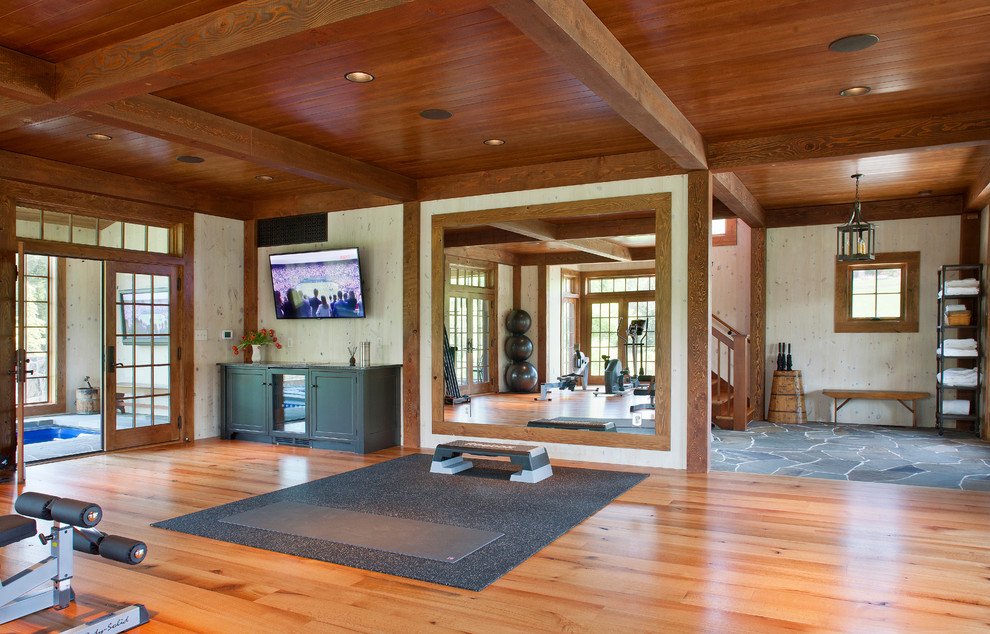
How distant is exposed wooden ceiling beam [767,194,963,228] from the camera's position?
828 cm

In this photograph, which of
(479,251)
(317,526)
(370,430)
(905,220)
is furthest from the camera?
(479,251)

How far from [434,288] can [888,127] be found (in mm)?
4132

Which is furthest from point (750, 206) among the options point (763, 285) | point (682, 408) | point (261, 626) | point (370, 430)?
point (261, 626)

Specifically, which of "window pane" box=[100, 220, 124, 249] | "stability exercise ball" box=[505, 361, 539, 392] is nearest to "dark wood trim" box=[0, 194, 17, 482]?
"window pane" box=[100, 220, 124, 249]

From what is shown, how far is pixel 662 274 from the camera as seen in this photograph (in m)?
5.95

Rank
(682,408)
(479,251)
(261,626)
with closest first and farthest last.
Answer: (261,626) → (682,408) → (479,251)

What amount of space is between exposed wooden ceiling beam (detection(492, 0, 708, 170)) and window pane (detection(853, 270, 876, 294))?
5257 millimetres

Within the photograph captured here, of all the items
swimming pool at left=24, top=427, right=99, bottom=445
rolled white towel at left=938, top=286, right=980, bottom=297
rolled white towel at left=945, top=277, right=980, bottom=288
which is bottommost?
swimming pool at left=24, top=427, right=99, bottom=445

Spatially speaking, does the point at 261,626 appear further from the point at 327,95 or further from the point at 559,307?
the point at 559,307

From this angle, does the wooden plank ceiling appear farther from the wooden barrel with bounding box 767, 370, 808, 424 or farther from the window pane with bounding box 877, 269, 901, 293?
the wooden barrel with bounding box 767, 370, 808, 424

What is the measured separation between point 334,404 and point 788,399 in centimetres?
571

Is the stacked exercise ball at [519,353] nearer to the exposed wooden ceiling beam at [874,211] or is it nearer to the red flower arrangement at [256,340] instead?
the exposed wooden ceiling beam at [874,211]

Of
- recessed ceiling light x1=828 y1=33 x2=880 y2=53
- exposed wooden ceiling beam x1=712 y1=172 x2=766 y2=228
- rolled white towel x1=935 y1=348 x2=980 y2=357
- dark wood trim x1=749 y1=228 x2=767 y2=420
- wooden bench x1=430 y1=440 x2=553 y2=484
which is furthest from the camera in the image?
dark wood trim x1=749 y1=228 x2=767 y2=420

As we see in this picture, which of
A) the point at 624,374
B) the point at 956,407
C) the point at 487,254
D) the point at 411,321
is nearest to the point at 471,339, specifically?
the point at 487,254
